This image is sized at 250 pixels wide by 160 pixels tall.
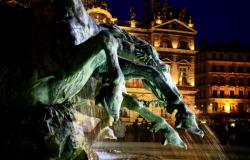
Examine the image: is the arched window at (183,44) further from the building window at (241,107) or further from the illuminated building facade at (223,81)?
the building window at (241,107)

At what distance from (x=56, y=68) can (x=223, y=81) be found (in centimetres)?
7186

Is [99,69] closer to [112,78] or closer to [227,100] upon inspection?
[112,78]

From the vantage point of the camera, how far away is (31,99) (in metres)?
5.05

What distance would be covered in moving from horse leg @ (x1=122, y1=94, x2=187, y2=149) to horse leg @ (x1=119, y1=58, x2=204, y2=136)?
44cm

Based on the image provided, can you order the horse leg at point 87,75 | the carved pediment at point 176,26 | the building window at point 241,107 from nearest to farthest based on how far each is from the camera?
the horse leg at point 87,75 → the carved pediment at point 176,26 → the building window at point 241,107

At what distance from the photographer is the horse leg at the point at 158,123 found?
5699 mm

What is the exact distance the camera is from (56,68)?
4.88 metres

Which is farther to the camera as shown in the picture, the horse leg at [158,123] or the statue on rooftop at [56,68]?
the horse leg at [158,123]

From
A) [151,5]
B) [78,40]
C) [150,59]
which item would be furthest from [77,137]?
[151,5]

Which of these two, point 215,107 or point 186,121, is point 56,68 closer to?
point 186,121

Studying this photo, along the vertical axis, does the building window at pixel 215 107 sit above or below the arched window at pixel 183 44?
below

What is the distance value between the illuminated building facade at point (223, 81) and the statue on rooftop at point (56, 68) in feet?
224

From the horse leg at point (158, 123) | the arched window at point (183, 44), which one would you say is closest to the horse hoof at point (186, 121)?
the horse leg at point (158, 123)

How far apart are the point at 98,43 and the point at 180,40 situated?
5343 cm
